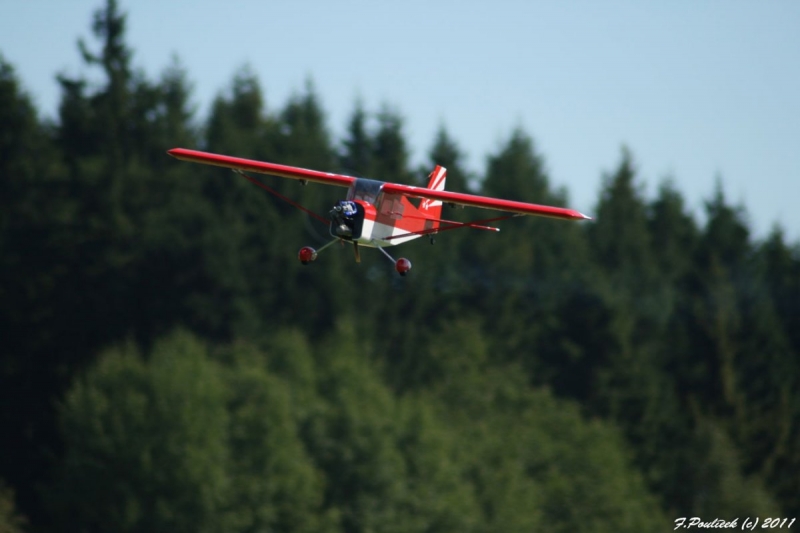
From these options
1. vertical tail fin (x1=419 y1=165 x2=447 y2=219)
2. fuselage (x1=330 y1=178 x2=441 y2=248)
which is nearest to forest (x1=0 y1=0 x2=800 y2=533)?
vertical tail fin (x1=419 y1=165 x2=447 y2=219)

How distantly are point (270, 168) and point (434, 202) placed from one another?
3155 millimetres

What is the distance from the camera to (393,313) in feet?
261

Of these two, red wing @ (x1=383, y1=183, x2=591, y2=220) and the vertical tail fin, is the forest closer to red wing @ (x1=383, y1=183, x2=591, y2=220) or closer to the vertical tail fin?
the vertical tail fin

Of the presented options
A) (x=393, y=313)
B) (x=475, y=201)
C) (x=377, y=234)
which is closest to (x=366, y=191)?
(x=377, y=234)

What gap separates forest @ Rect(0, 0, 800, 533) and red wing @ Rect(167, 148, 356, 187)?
38487mm

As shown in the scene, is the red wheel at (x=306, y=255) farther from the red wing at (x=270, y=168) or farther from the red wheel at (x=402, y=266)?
the red wing at (x=270, y=168)

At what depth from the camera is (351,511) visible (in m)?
54.3

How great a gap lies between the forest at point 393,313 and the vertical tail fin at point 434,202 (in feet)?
122

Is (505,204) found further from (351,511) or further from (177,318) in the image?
(177,318)

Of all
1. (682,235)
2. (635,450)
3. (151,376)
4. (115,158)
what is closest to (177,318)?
(115,158)

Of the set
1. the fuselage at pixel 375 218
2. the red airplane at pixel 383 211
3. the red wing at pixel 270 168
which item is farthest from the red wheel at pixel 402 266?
the red wing at pixel 270 168

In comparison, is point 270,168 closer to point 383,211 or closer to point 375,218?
point 383,211

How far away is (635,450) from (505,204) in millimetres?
63946

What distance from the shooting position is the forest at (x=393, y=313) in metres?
62.6
